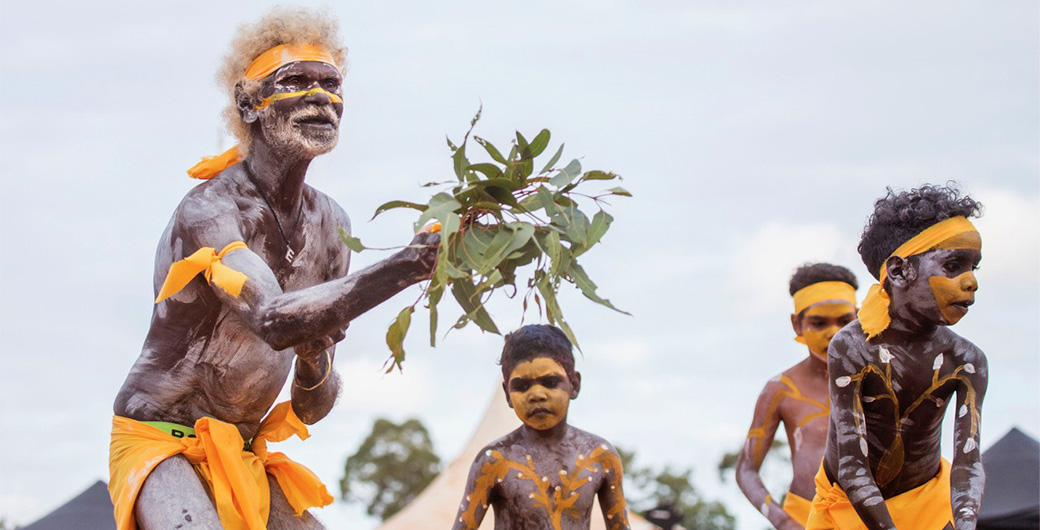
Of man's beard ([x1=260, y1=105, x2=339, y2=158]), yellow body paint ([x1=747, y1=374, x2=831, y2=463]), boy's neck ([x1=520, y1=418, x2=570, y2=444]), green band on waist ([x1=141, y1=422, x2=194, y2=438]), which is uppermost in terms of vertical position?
yellow body paint ([x1=747, y1=374, x2=831, y2=463])

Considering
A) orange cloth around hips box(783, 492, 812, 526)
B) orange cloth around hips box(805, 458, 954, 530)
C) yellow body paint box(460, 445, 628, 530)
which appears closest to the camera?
orange cloth around hips box(805, 458, 954, 530)

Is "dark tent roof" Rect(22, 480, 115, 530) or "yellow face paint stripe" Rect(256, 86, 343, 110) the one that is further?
"dark tent roof" Rect(22, 480, 115, 530)

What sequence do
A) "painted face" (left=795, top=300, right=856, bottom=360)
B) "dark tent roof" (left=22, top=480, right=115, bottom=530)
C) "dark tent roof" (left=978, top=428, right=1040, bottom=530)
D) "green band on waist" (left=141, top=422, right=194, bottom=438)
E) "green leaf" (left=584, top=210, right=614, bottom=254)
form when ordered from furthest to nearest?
"dark tent roof" (left=978, top=428, right=1040, bottom=530), "dark tent roof" (left=22, top=480, right=115, bottom=530), "painted face" (left=795, top=300, right=856, bottom=360), "green band on waist" (left=141, top=422, right=194, bottom=438), "green leaf" (left=584, top=210, right=614, bottom=254)

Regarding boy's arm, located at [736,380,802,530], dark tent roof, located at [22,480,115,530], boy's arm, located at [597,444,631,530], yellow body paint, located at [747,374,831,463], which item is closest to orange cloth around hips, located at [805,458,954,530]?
boy's arm, located at [597,444,631,530]

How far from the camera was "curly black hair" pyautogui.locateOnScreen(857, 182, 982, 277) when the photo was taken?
535 centimetres

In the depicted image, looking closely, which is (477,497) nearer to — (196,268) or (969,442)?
(969,442)

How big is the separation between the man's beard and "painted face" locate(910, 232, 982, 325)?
2182mm

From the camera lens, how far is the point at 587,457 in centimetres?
623

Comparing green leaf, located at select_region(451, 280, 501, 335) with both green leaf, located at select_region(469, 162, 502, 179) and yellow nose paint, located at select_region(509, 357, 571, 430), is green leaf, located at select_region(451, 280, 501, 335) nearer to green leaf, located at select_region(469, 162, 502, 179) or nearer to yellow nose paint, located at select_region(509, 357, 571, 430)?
green leaf, located at select_region(469, 162, 502, 179)

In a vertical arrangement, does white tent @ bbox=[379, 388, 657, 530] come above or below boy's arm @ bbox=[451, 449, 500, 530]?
above

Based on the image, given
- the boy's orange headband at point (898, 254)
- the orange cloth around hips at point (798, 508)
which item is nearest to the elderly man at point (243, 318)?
the boy's orange headband at point (898, 254)

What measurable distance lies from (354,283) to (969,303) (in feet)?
7.88

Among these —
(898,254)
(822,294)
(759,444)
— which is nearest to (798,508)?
(759,444)

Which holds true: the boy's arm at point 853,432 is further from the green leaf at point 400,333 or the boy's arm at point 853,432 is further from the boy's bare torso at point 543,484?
the green leaf at point 400,333
